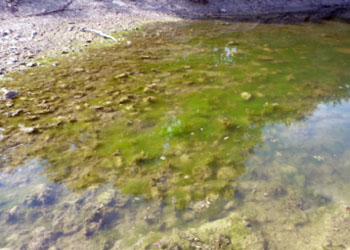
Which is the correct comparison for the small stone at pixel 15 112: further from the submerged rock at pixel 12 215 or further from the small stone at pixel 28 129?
the submerged rock at pixel 12 215

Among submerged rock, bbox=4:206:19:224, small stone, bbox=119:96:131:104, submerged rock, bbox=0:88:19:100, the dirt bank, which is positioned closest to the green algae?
small stone, bbox=119:96:131:104

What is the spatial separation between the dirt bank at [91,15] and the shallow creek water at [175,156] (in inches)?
66.3

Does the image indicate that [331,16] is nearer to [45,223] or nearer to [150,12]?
[150,12]

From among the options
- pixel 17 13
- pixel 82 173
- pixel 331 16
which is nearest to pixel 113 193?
pixel 82 173

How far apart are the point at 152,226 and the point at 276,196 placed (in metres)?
1.36

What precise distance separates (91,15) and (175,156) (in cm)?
969

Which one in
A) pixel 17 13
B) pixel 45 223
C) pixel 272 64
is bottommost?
pixel 45 223

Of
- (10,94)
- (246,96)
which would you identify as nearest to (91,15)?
(10,94)

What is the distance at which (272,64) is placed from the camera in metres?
6.62

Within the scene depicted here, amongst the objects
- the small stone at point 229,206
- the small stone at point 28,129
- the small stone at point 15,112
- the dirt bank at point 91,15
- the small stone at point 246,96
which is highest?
the dirt bank at point 91,15

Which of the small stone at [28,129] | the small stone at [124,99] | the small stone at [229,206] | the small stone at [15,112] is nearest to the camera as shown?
the small stone at [229,206]

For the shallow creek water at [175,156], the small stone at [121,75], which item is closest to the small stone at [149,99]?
the shallow creek water at [175,156]

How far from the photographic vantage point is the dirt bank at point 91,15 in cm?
752

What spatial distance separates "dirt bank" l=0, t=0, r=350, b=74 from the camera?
752cm
